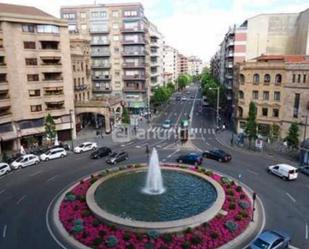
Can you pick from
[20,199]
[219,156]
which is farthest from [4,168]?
[219,156]

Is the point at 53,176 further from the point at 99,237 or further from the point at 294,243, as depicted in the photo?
the point at 294,243

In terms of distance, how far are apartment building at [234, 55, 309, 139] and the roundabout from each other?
3053cm

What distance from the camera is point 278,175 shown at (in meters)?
40.8

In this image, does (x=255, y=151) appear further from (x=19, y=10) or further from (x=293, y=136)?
(x=19, y=10)

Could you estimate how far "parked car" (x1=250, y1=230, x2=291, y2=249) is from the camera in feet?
76.3

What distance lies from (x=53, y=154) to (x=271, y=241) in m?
37.8

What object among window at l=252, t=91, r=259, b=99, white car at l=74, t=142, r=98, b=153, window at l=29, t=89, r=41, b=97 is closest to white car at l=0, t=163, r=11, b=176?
white car at l=74, t=142, r=98, b=153

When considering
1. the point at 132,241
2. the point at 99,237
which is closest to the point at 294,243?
the point at 132,241

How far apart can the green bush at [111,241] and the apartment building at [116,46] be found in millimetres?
67683

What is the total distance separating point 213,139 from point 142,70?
115ft

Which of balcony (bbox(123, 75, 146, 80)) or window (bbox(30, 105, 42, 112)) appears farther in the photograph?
balcony (bbox(123, 75, 146, 80))

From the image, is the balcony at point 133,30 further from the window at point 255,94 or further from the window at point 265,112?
the window at point 265,112

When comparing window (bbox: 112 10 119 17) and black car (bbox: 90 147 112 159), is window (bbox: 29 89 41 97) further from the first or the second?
window (bbox: 112 10 119 17)

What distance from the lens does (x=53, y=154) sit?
50.6 metres
